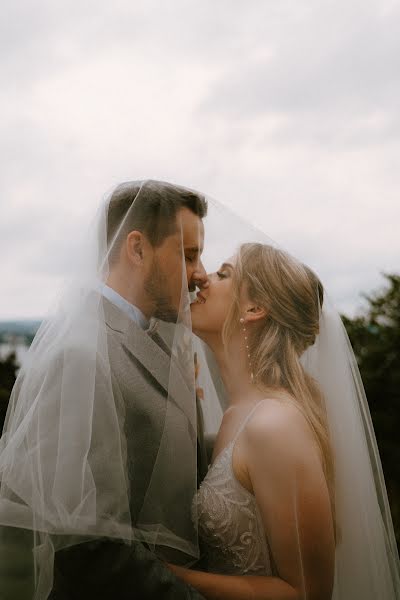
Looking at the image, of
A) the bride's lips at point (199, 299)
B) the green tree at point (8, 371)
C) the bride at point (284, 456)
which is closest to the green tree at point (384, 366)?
the green tree at point (8, 371)

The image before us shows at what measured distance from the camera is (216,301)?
3.21 meters

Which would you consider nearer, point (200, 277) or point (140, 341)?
point (140, 341)

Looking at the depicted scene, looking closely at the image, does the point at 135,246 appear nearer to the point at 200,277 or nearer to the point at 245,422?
the point at 200,277

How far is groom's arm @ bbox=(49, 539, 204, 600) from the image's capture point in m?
2.41

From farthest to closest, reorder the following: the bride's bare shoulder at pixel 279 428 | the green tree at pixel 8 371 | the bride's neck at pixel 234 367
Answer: the green tree at pixel 8 371 < the bride's neck at pixel 234 367 < the bride's bare shoulder at pixel 279 428

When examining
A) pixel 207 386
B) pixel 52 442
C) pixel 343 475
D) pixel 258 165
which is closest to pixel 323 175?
pixel 258 165

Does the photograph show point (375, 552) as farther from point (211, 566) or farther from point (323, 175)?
point (323, 175)

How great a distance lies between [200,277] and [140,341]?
18.4 inches

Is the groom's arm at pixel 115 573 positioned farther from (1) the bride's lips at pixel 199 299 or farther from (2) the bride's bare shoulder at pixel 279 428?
→ (1) the bride's lips at pixel 199 299

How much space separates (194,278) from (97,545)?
1.23m

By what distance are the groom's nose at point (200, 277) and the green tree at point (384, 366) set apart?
23.3 feet

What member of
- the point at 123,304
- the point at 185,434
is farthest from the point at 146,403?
the point at 123,304

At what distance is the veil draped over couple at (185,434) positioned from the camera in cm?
247

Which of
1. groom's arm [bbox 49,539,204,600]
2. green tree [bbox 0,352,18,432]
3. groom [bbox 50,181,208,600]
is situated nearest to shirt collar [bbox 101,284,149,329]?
groom [bbox 50,181,208,600]
